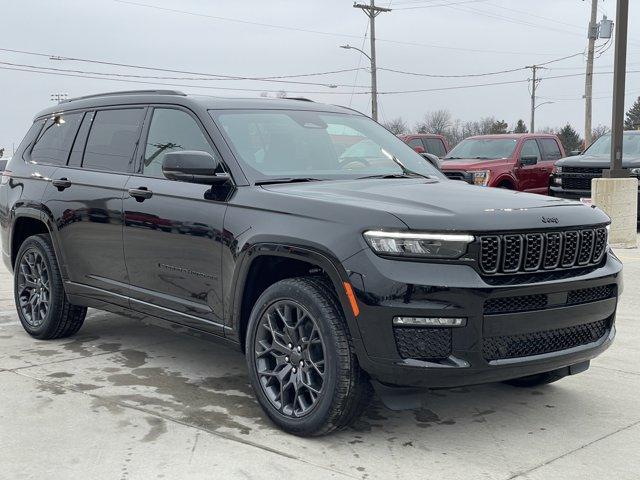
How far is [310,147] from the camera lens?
5098mm

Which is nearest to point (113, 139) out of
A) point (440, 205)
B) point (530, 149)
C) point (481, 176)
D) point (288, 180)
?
point (288, 180)

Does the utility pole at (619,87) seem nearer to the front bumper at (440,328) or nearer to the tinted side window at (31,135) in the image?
the tinted side window at (31,135)

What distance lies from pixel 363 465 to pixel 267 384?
0.76m

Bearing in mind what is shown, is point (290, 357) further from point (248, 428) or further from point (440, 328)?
point (440, 328)

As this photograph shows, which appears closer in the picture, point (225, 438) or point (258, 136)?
point (225, 438)

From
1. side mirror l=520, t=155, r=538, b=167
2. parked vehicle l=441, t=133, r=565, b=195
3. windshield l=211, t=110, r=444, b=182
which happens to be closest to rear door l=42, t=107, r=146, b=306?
windshield l=211, t=110, r=444, b=182

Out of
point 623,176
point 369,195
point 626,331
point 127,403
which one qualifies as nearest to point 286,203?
point 369,195

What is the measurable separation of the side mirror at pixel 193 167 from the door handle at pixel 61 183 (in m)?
1.60

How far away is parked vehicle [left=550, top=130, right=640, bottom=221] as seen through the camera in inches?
586

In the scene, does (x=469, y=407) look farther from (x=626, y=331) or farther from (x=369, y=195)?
(x=626, y=331)

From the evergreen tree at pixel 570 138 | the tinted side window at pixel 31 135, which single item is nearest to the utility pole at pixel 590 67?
the tinted side window at pixel 31 135

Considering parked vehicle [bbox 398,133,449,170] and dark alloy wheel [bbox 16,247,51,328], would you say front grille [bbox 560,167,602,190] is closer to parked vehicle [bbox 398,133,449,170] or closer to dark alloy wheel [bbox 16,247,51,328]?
parked vehicle [bbox 398,133,449,170]

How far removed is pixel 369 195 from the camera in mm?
4215

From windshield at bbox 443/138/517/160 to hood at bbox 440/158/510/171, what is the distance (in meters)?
0.27
